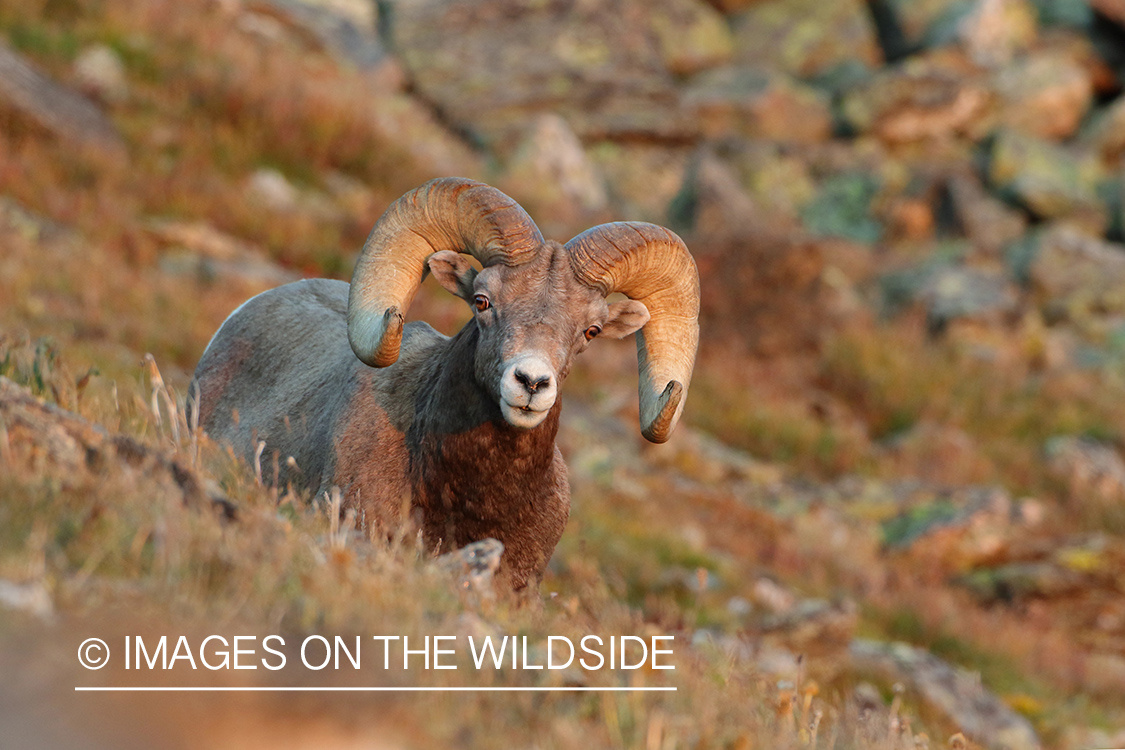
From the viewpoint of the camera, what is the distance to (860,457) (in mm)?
16422

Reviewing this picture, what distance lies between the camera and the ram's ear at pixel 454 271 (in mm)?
5629

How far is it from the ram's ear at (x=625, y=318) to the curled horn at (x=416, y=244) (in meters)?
0.71

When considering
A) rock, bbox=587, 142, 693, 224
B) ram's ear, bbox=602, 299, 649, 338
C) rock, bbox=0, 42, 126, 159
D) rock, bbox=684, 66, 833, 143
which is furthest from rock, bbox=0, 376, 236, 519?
rock, bbox=684, 66, 833, 143

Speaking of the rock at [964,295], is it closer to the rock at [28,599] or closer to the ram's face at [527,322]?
the ram's face at [527,322]

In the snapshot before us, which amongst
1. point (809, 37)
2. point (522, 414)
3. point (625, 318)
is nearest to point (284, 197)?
point (625, 318)

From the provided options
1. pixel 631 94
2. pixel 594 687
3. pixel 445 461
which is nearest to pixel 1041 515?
pixel 445 461

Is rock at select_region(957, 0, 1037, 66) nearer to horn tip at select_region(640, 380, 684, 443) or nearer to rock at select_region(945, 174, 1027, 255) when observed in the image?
rock at select_region(945, 174, 1027, 255)

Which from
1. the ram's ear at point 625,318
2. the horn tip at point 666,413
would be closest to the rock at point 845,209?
the ram's ear at point 625,318

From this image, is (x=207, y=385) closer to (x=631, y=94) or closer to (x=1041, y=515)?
(x=1041, y=515)

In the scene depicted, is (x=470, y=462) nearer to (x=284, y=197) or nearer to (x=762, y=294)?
(x=284, y=197)

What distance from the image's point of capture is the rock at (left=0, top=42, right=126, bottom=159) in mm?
14875

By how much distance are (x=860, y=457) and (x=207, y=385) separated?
11895mm

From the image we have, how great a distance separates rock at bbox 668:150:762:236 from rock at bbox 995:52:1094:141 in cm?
1041

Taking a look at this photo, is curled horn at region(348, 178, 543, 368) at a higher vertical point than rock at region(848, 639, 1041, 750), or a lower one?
higher
